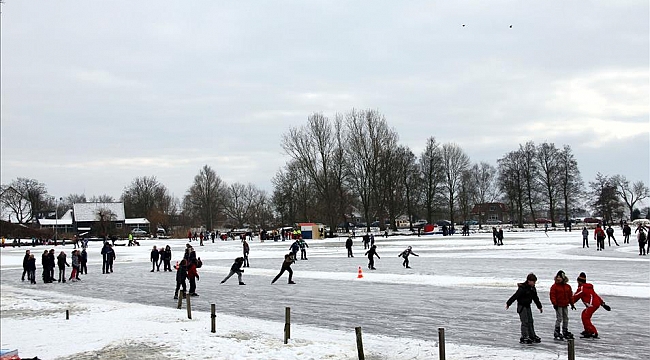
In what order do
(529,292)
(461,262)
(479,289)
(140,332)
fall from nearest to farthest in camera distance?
(529,292) < (140,332) < (479,289) < (461,262)

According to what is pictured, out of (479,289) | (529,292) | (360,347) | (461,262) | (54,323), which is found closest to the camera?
(360,347)

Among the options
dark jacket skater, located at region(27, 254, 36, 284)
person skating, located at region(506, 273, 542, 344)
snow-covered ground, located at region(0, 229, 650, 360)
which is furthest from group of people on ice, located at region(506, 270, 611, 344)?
dark jacket skater, located at region(27, 254, 36, 284)

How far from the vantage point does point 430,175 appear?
9231cm

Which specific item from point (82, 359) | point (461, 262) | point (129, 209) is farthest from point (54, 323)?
point (129, 209)

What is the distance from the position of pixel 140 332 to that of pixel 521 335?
8.76 meters

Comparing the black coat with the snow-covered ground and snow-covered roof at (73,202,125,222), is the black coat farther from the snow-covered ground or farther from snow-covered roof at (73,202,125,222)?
snow-covered roof at (73,202,125,222)

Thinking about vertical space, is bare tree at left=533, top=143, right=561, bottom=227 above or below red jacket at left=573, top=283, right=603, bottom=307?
above

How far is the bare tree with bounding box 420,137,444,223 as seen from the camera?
92.1m

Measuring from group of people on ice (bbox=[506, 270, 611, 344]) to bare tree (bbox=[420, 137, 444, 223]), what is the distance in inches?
3151

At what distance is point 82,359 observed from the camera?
11930 mm

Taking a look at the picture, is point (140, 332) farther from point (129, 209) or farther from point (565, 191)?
point (129, 209)

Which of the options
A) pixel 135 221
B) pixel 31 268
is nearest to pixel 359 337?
pixel 31 268

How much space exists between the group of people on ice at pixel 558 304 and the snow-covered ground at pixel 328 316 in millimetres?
317

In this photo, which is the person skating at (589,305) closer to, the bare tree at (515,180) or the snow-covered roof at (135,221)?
the bare tree at (515,180)
